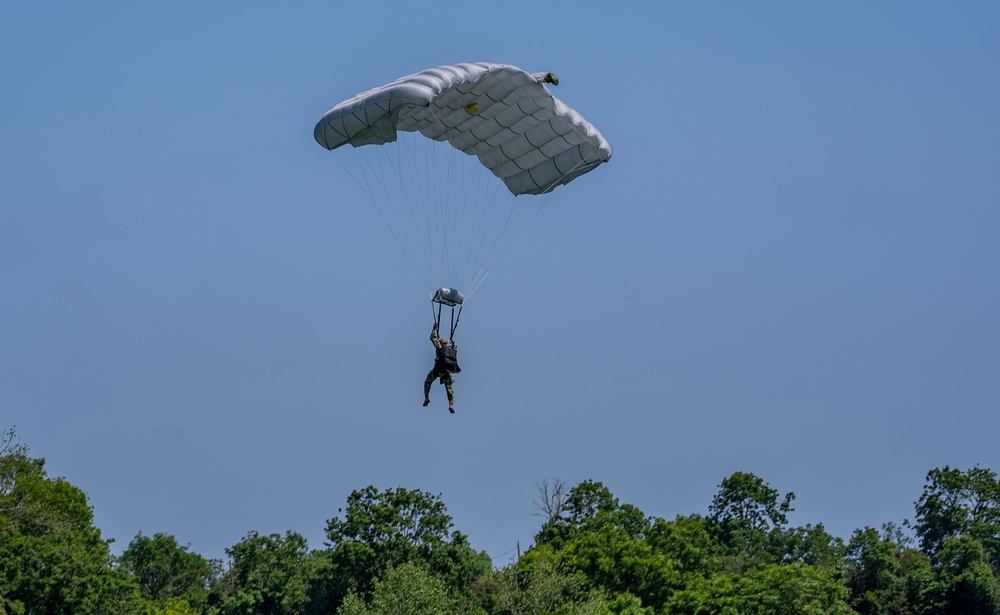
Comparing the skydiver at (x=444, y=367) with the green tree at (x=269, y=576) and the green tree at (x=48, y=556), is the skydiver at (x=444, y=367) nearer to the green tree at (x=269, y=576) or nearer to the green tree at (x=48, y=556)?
the green tree at (x=48, y=556)

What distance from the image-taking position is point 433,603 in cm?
5112

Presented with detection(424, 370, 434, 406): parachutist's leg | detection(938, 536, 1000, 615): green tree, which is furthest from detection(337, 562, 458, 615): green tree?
detection(938, 536, 1000, 615): green tree

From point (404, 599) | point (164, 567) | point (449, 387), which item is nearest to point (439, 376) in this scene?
point (449, 387)

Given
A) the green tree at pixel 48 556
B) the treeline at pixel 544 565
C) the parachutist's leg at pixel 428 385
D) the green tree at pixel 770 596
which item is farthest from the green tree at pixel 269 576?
the parachutist's leg at pixel 428 385

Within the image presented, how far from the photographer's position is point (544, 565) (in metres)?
53.9

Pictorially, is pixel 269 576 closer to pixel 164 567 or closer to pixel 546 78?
pixel 164 567

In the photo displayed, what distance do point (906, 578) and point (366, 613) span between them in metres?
26.4

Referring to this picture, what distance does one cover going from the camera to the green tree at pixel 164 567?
263 ft

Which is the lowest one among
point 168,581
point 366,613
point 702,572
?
point 366,613

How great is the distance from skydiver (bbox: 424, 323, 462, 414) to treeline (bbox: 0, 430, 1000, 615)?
15681 millimetres

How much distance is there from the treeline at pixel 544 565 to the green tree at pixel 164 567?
2.8 inches

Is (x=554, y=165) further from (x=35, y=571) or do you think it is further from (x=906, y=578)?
(x=906, y=578)

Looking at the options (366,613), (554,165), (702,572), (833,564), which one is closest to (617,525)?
(702,572)

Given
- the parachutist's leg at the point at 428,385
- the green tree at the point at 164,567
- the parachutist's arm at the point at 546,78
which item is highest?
the green tree at the point at 164,567
